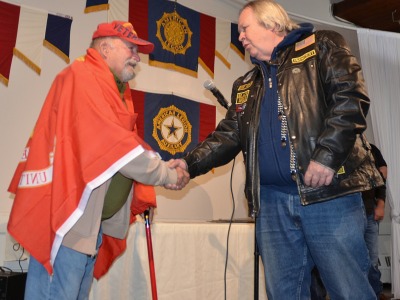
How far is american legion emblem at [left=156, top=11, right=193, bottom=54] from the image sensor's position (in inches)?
191

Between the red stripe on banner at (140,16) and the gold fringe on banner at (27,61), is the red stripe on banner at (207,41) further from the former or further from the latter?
the gold fringe on banner at (27,61)

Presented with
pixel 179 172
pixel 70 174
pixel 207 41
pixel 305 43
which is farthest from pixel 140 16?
pixel 70 174

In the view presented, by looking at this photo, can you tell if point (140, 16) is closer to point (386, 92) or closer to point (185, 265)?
point (185, 265)

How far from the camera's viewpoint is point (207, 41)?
207 inches

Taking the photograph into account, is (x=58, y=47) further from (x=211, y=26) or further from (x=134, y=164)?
(x=134, y=164)

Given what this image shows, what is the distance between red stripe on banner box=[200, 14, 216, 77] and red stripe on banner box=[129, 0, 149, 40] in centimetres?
75

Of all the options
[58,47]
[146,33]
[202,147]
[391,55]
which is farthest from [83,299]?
[391,55]

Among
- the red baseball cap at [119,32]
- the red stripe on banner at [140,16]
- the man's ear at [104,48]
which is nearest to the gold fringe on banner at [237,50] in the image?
the red stripe on banner at [140,16]

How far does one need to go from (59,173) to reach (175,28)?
3.47 m

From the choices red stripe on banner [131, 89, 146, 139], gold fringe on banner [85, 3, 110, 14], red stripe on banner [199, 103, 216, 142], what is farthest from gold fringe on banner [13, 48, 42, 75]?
red stripe on banner [199, 103, 216, 142]

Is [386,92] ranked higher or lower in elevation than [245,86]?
higher

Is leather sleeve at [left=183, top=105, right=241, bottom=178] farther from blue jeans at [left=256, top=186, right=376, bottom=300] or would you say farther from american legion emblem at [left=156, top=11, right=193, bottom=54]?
american legion emblem at [left=156, top=11, right=193, bottom=54]

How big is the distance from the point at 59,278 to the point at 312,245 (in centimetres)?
97

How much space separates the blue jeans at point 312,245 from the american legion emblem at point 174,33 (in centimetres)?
332
